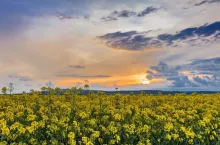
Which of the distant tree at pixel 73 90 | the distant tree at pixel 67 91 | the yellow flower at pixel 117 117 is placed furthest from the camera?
the distant tree at pixel 73 90

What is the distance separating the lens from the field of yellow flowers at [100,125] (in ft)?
37.4

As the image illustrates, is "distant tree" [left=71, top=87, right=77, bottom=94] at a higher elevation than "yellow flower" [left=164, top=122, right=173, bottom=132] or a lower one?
higher

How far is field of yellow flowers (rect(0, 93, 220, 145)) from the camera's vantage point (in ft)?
37.4

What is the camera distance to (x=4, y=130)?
10.9 metres

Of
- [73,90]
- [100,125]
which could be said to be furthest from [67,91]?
[100,125]

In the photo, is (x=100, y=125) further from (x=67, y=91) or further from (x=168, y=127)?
(x=67, y=91)

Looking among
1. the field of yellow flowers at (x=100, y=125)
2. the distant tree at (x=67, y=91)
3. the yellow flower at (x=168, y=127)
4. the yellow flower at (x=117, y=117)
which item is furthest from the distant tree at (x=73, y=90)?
the yellow flower at (x=168, y=127)

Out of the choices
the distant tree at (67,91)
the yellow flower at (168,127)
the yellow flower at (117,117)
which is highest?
the distant tree at (67,91)

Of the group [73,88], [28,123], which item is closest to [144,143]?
[28,123]

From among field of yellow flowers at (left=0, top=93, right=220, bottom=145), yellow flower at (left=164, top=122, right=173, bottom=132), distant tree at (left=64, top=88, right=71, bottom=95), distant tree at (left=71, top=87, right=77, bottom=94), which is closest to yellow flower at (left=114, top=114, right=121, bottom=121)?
field of yellow flowers at (left=0, top=93, right=220, bottom=145)

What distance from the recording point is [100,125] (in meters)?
11.8

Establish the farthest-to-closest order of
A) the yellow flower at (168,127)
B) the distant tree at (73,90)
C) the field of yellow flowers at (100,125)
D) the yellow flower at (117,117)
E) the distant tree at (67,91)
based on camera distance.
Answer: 1. the distant tree at (73,90)
2. the distant tree at (67,91)
3. the yellow flower at (117,117)
4. the yellow flower at (168,127)
5. the field of yellow flowers at (100,125)

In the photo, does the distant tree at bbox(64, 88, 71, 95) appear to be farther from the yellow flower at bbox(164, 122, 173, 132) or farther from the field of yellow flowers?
the yellow flower at bbox(164, 122, 173, 132)

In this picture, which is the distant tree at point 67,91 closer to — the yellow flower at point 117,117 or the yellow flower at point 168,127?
the yellow flower at point 117,117
